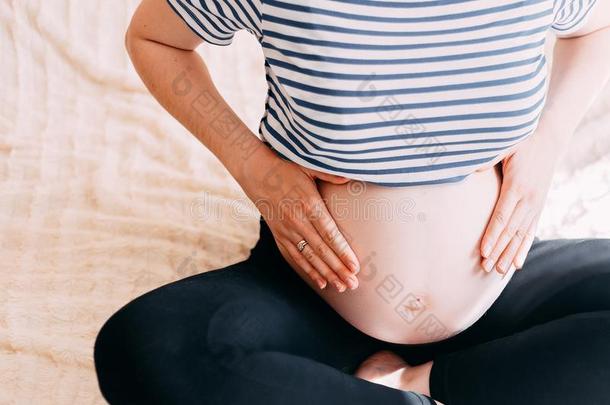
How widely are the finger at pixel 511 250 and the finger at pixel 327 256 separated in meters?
0.16

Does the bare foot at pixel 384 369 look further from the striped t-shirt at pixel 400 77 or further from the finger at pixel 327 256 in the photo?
the striped t-shirt at pixel 400 77

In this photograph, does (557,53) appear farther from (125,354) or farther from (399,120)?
(125,354)

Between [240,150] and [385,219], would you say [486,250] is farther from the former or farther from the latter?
[240,150]

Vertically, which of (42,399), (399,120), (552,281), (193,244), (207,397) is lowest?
(42,399)

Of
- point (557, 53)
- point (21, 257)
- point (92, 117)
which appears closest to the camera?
point (557, 53)

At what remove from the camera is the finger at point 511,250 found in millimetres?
886

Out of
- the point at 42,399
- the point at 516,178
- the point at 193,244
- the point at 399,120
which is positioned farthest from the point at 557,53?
the point at 42,399

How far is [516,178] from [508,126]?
0.11 meters

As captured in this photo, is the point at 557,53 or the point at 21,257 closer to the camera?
the point at 557,53

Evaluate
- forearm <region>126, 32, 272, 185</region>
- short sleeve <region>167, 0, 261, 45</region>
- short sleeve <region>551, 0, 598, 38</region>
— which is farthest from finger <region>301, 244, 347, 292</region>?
short sleeve <region>551, 0, 598, 38</region>

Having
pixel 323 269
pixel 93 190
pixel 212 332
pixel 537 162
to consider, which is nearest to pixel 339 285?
pixel 323 269

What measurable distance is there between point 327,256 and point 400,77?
21 centimetres

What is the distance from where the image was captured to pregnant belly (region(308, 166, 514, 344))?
846 millimetres

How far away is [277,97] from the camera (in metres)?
0.84
